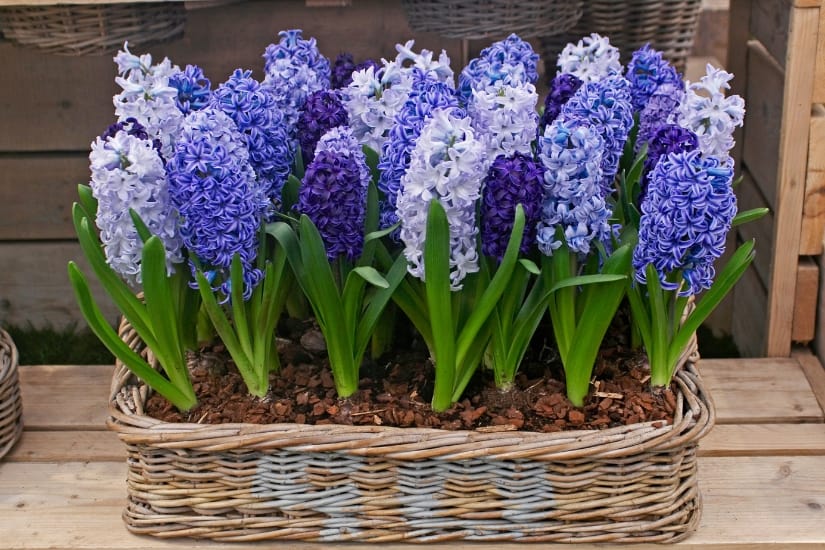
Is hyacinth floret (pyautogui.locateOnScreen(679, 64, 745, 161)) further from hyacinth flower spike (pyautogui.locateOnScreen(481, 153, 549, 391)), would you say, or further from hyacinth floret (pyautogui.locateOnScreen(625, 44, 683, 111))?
hyacinth flower spike (pyautogui.locateOnScreen(481, 153, 549, 391))

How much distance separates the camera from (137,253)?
1.41 meters

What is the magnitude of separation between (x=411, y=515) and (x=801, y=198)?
1.03m

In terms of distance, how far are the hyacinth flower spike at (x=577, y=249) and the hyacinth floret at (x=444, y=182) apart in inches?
3.8

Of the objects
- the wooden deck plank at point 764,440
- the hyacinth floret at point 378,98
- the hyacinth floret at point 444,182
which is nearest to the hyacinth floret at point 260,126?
the hyacinth floret at point 378,98

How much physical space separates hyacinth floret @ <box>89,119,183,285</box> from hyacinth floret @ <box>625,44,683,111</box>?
75 cm

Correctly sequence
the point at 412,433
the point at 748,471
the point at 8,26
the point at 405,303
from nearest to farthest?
the point at 412,433 < the point at 405,303 < the point at 748,471 < the point at 8,26

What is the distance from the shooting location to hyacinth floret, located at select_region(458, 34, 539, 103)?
1.56m

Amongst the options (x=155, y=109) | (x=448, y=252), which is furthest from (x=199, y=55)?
(x=448, y=252)

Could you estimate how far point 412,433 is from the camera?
1357 millimetres

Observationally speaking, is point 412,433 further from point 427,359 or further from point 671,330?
point 671,330

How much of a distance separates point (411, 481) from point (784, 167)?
3.35 ft

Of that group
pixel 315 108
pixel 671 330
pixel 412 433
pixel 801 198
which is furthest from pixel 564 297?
pixel 801 198

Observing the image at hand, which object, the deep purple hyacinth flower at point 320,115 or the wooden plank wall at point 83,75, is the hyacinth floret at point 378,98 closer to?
the deep purple hyacinth flower at point 320,115

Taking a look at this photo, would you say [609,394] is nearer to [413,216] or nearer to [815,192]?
[413,216]
